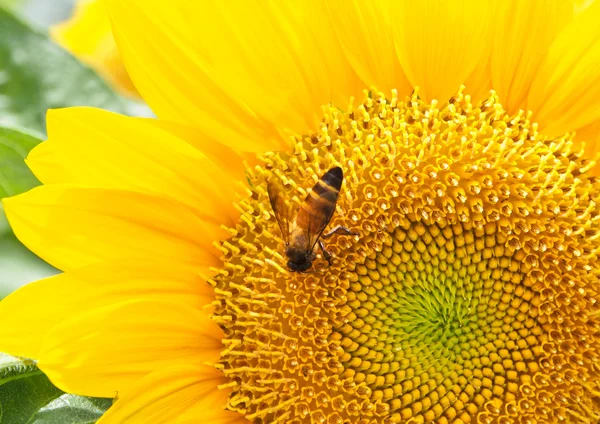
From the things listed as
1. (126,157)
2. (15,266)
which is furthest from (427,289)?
(15,266)

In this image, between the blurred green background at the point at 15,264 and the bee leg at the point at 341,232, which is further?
the blurred green background at the point at 15,264

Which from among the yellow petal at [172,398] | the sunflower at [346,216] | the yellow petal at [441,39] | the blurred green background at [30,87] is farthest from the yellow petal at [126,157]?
the blurred green background at [30,87]

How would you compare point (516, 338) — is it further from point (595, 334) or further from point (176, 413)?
point (176, 413)

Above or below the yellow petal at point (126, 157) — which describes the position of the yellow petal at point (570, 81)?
above

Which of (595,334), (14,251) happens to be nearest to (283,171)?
(595,334)

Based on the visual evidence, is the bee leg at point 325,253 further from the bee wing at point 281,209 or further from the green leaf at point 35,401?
the green leaf at point 35,401

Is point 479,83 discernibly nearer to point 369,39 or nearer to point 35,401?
point 369,39

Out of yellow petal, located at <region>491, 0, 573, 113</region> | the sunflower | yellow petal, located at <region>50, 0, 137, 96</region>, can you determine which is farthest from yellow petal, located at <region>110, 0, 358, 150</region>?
yellow petal, located at <region>50, 0, 137, 96</region>
